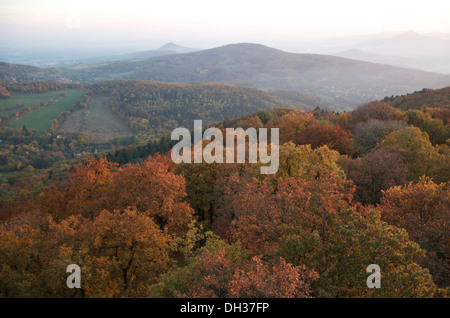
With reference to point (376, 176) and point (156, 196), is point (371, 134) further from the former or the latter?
point (156, 196)

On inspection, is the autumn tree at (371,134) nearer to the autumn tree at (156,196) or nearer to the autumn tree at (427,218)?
the autumn tree at (427,218)

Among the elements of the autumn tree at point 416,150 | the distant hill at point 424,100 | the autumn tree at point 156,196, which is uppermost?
the distant hill at point 424,100

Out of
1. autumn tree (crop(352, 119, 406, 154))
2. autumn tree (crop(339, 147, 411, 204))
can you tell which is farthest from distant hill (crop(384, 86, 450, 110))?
autumn tree (crop(339, 147, 411, 204))

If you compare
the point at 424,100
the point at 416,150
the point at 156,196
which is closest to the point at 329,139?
the point at 416,150

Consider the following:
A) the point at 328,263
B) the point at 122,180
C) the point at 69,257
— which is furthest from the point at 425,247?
the point at 122,180

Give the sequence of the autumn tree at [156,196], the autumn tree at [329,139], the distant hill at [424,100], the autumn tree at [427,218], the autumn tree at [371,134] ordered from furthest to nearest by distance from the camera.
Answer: the distant hill at [424,100], the autumn tree at [371,134], the autumn tree at [329,139], the autumn tree at [156,196], the autumn tree at [427,218]

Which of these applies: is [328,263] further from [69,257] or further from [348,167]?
[348,167]

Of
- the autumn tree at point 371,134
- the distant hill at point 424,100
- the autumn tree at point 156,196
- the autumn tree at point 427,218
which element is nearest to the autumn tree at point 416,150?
the autumn tree at point 371,134

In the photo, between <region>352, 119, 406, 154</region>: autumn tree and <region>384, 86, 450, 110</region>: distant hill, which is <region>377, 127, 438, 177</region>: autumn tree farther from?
<region>384, 86, 450, 110</region>: distant hill

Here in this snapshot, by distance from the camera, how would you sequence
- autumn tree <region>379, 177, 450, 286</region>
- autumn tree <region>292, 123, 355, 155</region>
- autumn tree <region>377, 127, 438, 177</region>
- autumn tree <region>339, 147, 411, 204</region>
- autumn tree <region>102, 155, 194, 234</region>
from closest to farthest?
autumn tree <region>379, 177, 450, 286</region>, autumn tree <region>102, 155, 194, 234</region>, autumn tree <region>339, 147, 411, 204</region>, autumn tree <region>377, 127, 438, 177</region>, autumn tree <region>292, 123, 355, 155</region>

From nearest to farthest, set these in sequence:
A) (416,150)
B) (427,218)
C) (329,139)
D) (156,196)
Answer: (427,218) < (156,196) < (416,150) < (329,139)

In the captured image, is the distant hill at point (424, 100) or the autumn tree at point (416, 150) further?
the distant hill at point (424, 100)
